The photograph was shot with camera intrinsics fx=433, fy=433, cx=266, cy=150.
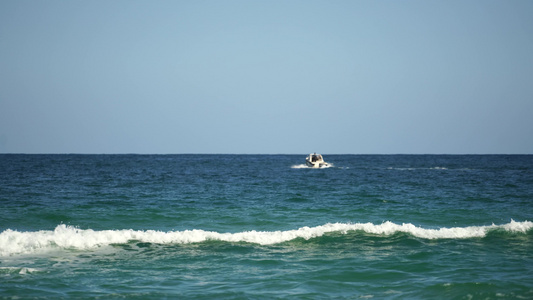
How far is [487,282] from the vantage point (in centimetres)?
1016

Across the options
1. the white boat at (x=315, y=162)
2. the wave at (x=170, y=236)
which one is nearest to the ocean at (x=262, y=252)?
the wave at (x=170, y=236)

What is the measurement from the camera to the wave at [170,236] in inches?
536

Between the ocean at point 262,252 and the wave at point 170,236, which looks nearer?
the ocean at point 262,252

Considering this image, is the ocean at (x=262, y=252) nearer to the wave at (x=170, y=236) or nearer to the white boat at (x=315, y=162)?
the wave at (x=170, y=236)

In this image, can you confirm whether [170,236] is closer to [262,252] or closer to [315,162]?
[262,252]

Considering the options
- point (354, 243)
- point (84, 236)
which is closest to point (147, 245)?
point (84, 236)

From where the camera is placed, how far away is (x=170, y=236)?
1517 cm

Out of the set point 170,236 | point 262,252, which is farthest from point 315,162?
point 262,252

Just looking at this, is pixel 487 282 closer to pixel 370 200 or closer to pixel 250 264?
pixel 250 264

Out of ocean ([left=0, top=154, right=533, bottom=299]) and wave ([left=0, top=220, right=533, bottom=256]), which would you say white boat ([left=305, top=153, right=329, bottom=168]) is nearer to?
ocean ([left=0, top=154, right=533, bottom=299])

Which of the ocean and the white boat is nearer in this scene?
the ocean

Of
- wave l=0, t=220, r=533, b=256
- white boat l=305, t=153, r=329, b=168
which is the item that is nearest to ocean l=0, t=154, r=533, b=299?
wave l=0, t=220, r=533, b=256

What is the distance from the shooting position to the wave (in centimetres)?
1361

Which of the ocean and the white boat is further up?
the white boat
